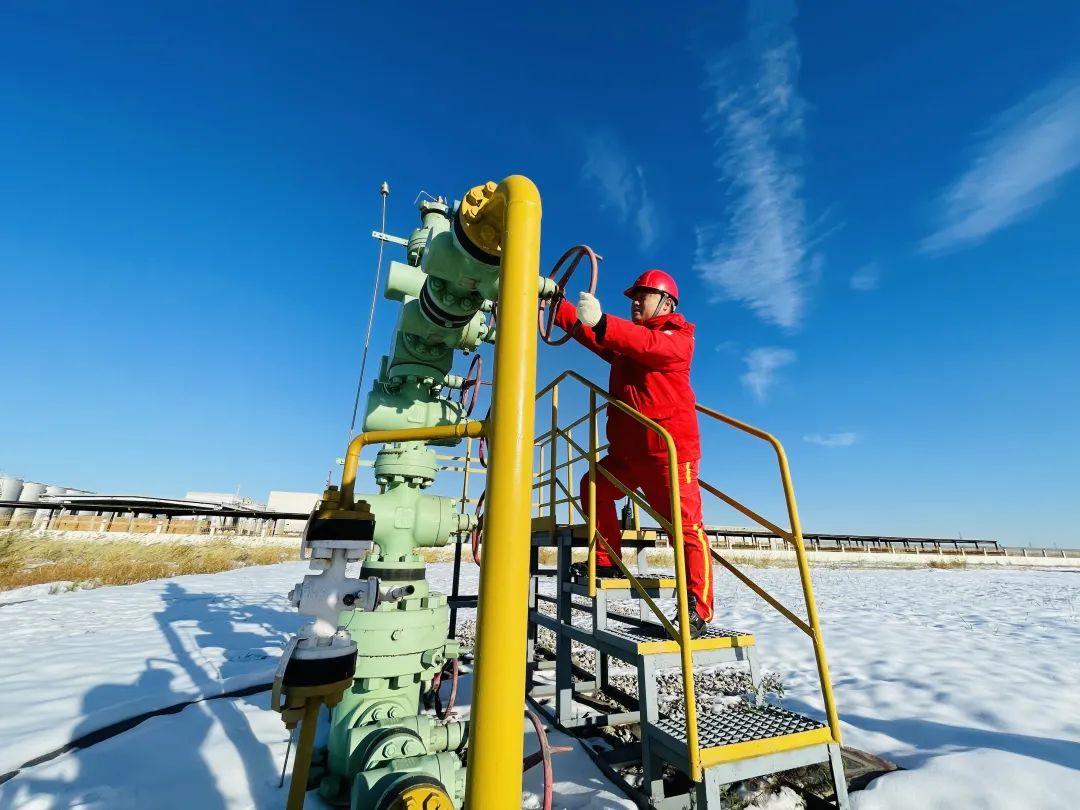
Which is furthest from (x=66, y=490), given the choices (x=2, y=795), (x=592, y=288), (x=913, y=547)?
(x=913, y=547)

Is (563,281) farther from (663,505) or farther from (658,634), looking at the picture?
(658,634)

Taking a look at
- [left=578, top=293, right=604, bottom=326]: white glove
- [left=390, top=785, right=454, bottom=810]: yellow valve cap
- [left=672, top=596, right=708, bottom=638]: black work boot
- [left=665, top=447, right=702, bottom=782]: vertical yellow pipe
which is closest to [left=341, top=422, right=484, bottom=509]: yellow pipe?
[left=578, top=293, right=604, bottom=326]: white glove

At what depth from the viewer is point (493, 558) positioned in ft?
3.13

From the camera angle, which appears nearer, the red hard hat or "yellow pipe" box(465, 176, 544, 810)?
"yellow pipe" box(465, 176, 544, 810)

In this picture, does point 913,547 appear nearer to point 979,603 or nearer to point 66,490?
point 979,603

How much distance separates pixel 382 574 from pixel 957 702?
4.57 metres

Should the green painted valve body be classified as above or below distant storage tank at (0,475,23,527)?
below

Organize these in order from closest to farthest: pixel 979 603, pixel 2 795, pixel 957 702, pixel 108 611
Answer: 1. pixel 2 795
2. pixel 957 702
3. pixel 108 611
4. pixel 979 603

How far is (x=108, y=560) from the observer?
1209cm

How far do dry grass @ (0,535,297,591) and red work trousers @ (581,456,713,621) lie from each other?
1133 centimetres

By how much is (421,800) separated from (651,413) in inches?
89.2

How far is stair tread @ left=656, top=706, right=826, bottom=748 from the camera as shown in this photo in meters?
2.12

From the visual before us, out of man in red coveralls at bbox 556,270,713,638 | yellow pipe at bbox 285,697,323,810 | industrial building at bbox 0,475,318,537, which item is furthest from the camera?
industrial building at bbox 0,475,318,537

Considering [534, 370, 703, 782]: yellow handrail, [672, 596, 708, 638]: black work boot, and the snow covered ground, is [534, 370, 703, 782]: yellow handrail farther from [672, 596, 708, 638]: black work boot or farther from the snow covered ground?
the snow covered ground
